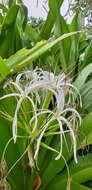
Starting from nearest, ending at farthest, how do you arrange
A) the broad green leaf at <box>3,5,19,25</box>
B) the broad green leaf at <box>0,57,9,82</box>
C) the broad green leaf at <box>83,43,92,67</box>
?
the broad green leaf at <box>0,57,9,82</box> < the broad green leaf at <box>3,5,19,25</box> < the broad green leaf at <box>83,43,92,67</box>

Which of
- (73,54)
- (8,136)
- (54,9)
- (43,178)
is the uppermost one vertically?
(54,9)

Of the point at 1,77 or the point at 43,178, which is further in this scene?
the point at 43,178

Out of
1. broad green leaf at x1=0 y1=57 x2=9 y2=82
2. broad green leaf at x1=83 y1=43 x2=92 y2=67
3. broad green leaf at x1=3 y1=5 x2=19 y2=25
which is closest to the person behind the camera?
broad green leaf at x1=0 y1=57 x2=9 y2=82

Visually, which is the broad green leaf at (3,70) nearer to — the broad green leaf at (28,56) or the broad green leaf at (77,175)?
the broad green leaf at (28,56)

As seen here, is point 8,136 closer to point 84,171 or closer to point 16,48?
point 84,171

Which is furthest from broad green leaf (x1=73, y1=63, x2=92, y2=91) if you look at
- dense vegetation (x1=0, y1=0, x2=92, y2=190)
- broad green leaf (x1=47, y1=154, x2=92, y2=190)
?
broad green leaf (x1=47, y1=154, x2=92, y2=190)

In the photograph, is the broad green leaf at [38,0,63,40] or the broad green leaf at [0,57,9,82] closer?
the broad green leaf at [0,57,9,82]

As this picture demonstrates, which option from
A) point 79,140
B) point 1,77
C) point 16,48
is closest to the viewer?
point 1,77

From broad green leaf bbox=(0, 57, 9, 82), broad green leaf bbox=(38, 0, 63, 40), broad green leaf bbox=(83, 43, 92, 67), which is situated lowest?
broad green leaf bbox=(83, 43, 92, 67)

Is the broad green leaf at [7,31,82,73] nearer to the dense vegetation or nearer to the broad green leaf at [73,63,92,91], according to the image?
the dense vegetation

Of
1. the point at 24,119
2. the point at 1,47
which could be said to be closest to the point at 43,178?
the point at 24,119

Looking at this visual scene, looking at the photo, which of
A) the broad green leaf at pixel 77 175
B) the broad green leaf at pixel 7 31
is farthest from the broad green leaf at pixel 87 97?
the broad green leaf at pixel 7 31
